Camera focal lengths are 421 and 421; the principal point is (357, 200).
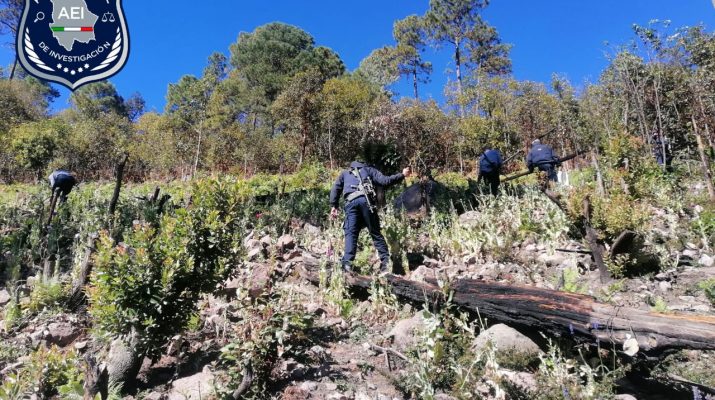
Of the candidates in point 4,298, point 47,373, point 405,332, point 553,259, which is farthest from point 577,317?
point 4,298

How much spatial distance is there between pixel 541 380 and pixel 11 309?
511 centimetres

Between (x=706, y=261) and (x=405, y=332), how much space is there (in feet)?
13.1

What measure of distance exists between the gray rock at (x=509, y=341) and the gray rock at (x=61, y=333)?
385cm

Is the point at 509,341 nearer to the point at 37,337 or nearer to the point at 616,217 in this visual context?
the point at 616,217

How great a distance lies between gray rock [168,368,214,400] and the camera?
301 centimetres

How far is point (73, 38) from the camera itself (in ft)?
23.2

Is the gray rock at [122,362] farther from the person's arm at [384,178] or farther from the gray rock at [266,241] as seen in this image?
the person's arm at [384,178]

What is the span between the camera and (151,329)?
127 inches

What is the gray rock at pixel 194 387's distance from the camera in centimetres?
301

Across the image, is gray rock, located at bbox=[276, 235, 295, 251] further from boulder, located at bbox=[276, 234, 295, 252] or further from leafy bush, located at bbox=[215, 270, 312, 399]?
leafy bush, located at bbox=[215, 270, 312, 399]

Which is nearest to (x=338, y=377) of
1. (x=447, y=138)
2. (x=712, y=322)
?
(x=712, y=322)

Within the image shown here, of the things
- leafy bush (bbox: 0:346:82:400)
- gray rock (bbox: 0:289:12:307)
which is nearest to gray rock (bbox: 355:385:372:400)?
leafy bush (bbox: 0:346:82:400)

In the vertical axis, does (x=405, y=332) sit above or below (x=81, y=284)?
below

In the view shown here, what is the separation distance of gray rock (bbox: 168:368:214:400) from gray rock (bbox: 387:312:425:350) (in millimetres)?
1624
